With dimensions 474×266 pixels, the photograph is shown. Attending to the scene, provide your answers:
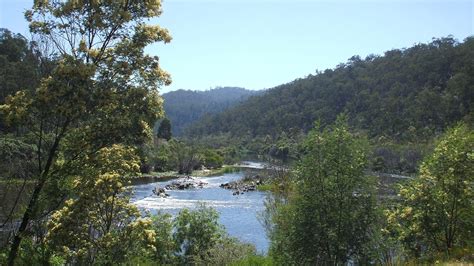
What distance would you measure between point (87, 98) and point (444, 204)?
15809 millimetres

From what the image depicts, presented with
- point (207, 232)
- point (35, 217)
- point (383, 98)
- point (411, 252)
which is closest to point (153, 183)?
point (207, 232)

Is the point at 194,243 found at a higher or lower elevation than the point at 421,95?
lower

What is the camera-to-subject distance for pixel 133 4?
508 inches

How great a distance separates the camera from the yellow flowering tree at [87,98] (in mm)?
11641

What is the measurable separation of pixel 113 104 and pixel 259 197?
186 ft

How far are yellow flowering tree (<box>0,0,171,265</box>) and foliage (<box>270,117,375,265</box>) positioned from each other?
680 centimetres

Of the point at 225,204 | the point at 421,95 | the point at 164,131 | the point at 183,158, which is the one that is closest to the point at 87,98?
the point at 225,204

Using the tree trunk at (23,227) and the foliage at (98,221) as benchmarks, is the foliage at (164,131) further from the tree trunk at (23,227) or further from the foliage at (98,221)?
the tree trunk at (23,227)

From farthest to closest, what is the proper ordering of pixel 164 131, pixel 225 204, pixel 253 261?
pixel 164 131
pixel 225 204
pixel 253 261

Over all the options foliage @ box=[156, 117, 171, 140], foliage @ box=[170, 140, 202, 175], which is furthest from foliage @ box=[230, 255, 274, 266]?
foliage @ box=[156, 117, 171, 140]

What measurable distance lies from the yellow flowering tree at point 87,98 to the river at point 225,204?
74.8 ft

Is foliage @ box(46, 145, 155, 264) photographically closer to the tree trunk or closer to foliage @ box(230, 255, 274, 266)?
the tree trunk

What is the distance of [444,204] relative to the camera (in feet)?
65.7

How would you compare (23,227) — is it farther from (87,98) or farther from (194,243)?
(194,243)
